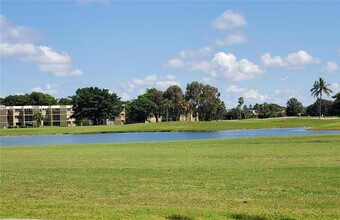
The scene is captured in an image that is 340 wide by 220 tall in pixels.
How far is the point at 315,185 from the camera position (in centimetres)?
1502

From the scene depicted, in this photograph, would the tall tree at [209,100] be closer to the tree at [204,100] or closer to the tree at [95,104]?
the tree at [204,100]

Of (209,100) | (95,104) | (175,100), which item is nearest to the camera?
(95,104)

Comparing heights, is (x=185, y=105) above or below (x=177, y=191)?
above

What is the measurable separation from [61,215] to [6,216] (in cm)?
120

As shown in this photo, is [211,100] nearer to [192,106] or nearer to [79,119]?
[192,106]

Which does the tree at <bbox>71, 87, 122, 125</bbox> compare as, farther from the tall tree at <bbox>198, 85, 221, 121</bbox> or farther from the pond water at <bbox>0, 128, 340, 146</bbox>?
the pond water at <bbox>0, 128, 340, 146</bbox>

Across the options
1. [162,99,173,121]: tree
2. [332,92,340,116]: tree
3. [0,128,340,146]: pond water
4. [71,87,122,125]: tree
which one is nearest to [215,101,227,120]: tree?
[162,99,173,121]: tree

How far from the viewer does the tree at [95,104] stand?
176625 mm

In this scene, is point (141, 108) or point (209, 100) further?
point (141, 108)

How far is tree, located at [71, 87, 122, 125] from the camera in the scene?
6954 inches

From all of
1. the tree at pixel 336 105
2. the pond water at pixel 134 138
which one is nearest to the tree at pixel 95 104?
the tree at pixel 336 105

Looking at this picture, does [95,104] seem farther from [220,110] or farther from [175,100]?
[220,110]

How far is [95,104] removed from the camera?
17575cm

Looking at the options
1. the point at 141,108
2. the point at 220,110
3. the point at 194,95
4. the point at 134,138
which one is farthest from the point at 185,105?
the point at 134,138
